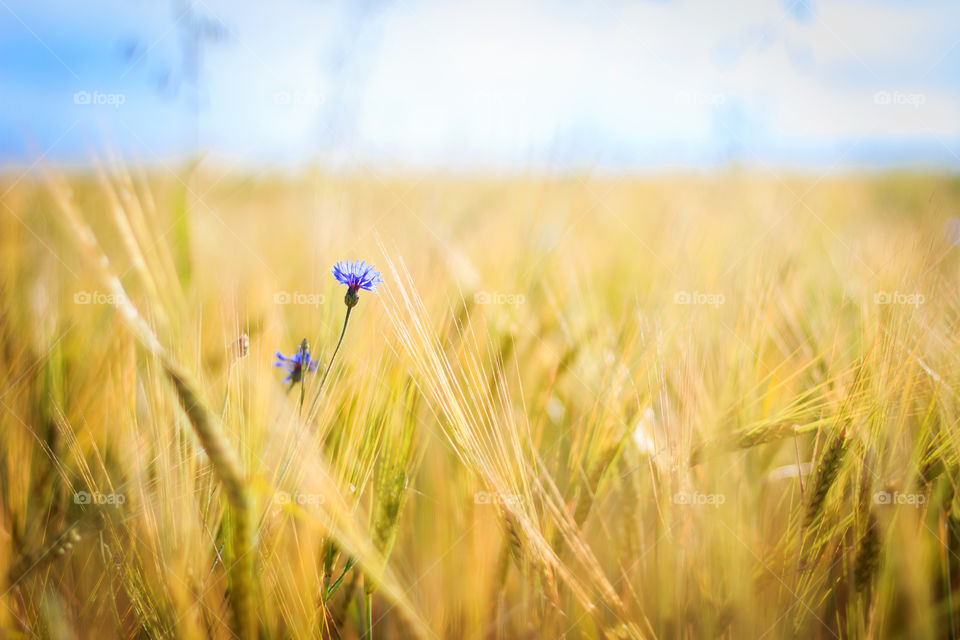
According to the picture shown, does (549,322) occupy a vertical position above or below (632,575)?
above

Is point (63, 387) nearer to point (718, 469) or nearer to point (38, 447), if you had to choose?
point (38, 447)

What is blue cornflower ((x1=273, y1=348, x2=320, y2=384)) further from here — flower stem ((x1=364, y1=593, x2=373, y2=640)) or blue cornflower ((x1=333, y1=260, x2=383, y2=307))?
flower stem ((x1=364, y1=593, x2=373, y2=640))

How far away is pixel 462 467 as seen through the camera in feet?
2.67

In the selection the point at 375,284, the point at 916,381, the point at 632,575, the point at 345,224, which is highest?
the point at 345,224

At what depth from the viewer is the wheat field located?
2.03 ft

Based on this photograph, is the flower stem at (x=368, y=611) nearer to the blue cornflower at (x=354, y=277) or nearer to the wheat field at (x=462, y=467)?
the wheat field at (x=462, y=467)

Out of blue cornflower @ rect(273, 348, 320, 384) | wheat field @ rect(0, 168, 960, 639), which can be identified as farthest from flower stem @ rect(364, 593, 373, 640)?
blue cornflower @ rect(273, 348, 320, 384)

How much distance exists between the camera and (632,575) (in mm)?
728

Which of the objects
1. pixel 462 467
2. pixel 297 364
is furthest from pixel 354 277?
pixel 462 467

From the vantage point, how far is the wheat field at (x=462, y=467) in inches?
24.3

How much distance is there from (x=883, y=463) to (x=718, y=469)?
0.25m

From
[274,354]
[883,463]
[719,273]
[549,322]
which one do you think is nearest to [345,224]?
[274,354]

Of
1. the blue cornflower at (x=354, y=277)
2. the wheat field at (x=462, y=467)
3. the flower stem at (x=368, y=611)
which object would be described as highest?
the blue cornflower at (x=354, y=277)

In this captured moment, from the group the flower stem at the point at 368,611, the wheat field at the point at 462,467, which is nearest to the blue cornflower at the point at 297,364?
the wheat field at the point at 462,467
